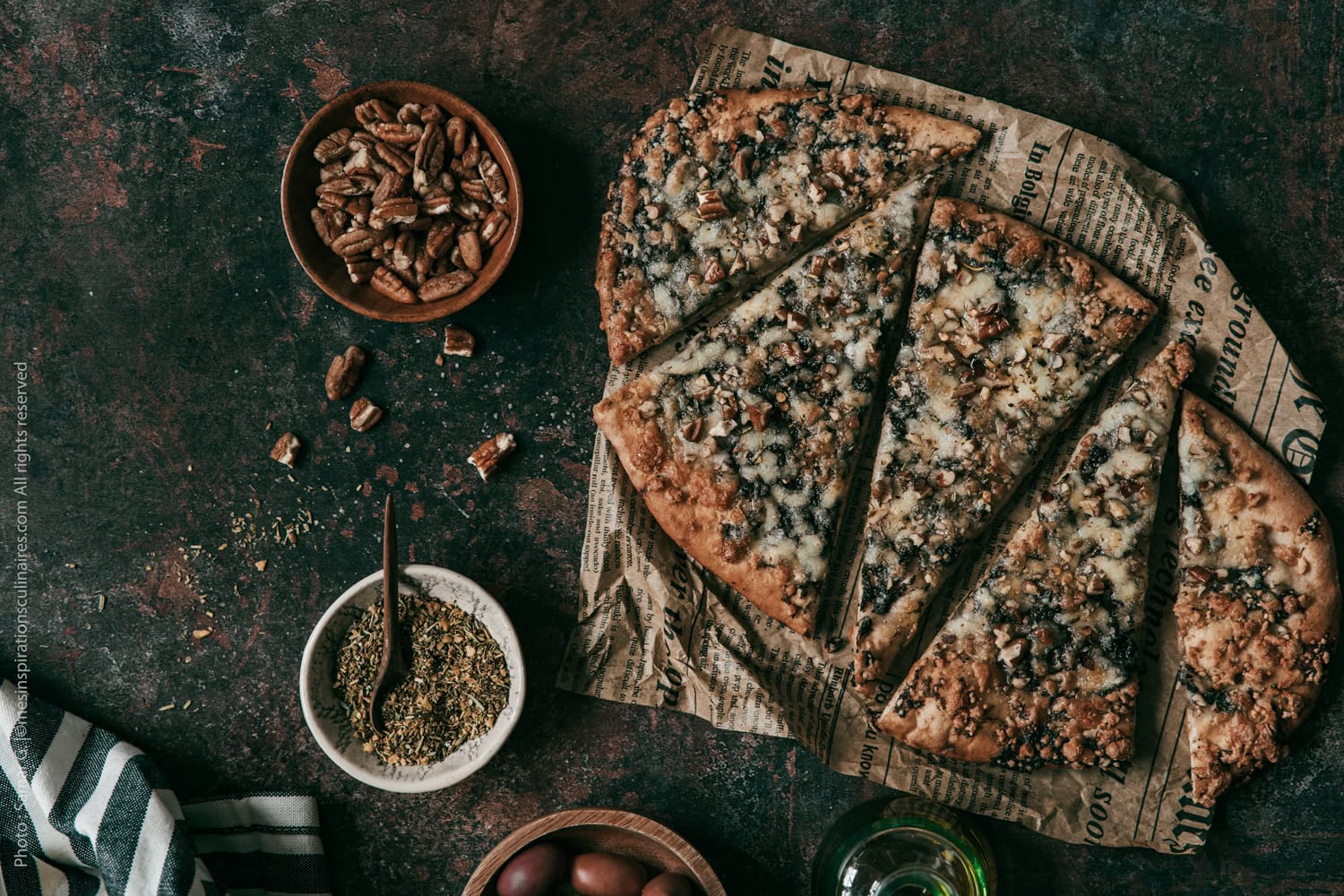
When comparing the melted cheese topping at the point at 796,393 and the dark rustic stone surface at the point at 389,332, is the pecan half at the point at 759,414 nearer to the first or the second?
the melted cheese topping at the point at 796,393

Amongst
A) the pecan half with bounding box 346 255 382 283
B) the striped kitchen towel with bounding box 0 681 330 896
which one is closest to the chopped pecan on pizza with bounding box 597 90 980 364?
the pecan half with bounding box 346 255 382 283

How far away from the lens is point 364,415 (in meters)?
3.45

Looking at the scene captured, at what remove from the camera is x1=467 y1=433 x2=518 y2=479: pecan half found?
3.43m

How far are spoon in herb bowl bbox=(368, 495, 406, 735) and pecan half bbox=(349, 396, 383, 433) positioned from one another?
0.38 m

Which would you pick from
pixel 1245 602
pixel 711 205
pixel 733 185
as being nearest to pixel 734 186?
pixel 733 185

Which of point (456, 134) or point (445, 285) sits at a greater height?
point (456, 134)

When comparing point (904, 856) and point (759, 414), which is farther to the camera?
point (759, 414)

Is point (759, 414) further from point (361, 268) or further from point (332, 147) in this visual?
point (332, 147)

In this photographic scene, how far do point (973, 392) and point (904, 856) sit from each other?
5.40ft

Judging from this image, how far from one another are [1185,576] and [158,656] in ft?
12.7

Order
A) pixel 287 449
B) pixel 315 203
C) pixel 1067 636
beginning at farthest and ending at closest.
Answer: pixel 287 449 → pixel 315 203 → pixel 1067 636

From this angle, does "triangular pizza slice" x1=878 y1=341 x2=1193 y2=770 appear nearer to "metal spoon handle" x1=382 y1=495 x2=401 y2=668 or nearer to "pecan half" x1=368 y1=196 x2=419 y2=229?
"metal spoon handle" x1=382 y1=495 x2=401 y2=668

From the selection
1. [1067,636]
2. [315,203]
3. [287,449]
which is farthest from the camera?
[287,449]

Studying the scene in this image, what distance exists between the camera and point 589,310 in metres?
3.50
